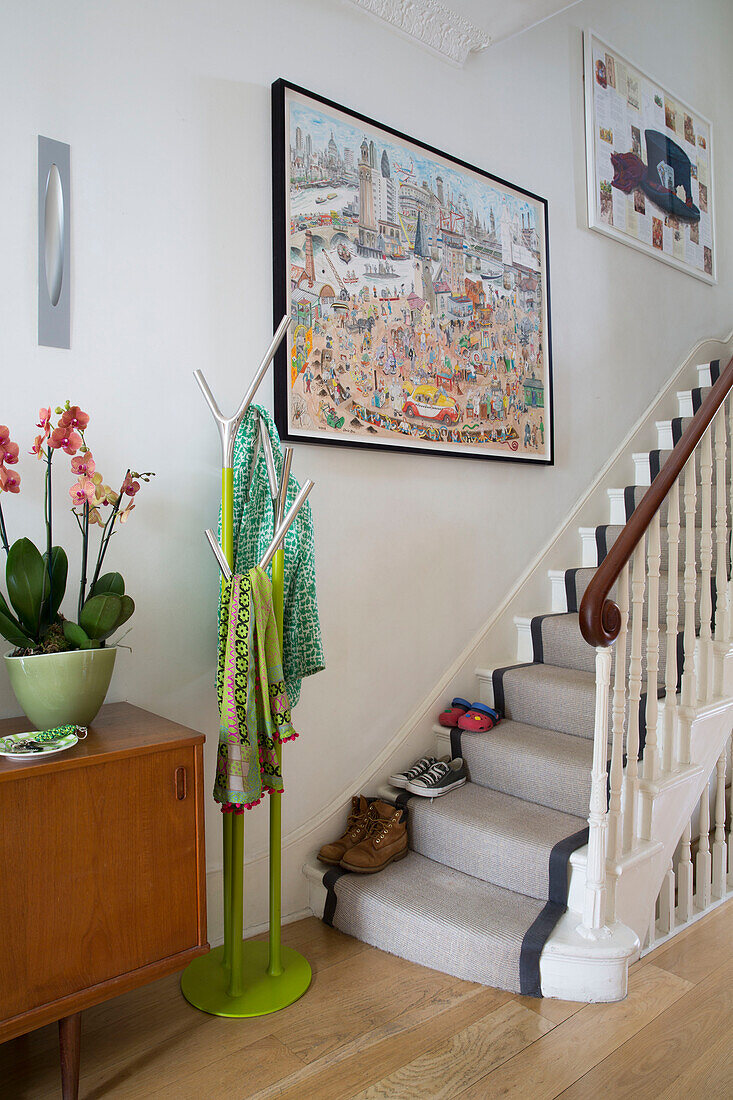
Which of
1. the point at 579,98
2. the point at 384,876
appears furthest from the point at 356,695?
the point at 579,98

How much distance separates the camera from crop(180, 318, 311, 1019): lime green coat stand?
69.2 inches

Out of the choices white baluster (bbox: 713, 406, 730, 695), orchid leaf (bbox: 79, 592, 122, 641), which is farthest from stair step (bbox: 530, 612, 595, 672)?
orchid leaf (bbox: 79, 592, 122, 641)

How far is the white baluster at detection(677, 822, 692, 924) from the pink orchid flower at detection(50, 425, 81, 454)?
1.99m

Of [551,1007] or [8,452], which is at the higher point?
[8,452]

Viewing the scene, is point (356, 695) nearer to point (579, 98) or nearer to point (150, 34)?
point (150, 34)

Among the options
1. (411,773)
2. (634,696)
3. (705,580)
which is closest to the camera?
(634,696)

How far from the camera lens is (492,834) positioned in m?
2.13

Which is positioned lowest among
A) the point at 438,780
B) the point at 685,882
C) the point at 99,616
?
the point at 685,882

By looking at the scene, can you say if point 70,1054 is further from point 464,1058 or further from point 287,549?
point 287,549

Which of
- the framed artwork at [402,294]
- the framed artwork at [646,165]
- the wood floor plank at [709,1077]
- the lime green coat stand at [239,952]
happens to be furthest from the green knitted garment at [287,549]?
the framed artwork at [646,165]

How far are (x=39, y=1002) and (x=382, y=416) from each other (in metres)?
1.76

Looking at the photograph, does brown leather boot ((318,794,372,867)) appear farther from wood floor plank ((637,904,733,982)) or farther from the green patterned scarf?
wood floor plank ((637,904,733,982))

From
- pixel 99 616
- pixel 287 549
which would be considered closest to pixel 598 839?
pixel 287 549

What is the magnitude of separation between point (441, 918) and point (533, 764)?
1.85ft
